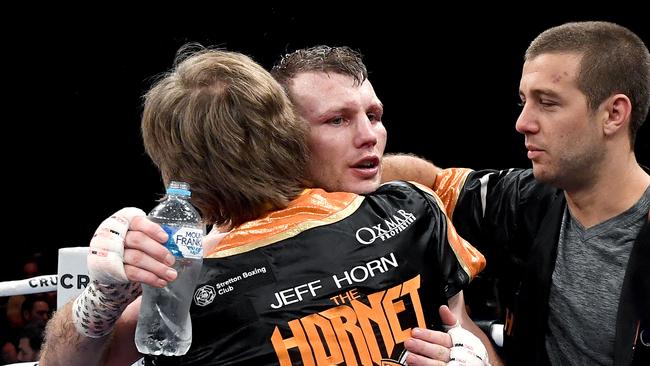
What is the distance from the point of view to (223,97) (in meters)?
1.65

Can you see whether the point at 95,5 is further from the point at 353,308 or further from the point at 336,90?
the point at 353,308

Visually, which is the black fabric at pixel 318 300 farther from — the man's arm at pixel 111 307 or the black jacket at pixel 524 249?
the black jacket at pixel 524 249

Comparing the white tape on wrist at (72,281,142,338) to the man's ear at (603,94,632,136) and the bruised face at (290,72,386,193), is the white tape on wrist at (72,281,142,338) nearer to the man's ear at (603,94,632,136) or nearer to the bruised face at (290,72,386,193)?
the bruised face at (290,72,386,193)

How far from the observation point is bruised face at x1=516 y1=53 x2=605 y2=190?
6.89 ft

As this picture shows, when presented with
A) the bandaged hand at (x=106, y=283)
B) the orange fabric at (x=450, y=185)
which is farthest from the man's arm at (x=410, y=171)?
the bandaged hand at (x=106, y=283)

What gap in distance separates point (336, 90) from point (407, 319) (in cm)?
63

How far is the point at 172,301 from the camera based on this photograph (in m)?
1.56

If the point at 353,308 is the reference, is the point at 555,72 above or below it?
above

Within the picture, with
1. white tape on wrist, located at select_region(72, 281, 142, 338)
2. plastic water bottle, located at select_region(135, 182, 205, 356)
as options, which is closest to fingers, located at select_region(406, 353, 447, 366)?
plastic water bottle, located at select_region(135, 182, 205, 356)

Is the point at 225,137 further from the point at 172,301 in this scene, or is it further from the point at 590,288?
the point at 590,288

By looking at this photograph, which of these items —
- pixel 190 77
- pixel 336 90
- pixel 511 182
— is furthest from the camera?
pixel 511 182

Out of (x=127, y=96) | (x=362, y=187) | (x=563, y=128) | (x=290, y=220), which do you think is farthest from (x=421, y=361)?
(x=127, y=96)

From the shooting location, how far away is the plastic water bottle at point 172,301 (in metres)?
1.51

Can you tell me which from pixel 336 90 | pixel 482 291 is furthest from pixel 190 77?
pixel 482 291
